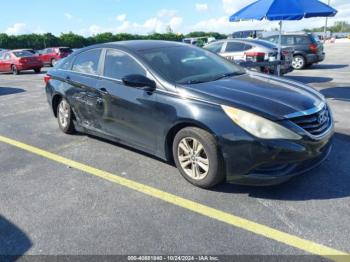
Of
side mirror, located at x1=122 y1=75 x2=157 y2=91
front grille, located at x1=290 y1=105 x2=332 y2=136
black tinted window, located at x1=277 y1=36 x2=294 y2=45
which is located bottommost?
front grille, located at x1=290 y1=105 x2=332 y2=136

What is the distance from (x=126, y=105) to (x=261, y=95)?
66.2 inches

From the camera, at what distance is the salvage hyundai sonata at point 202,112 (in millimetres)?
3371

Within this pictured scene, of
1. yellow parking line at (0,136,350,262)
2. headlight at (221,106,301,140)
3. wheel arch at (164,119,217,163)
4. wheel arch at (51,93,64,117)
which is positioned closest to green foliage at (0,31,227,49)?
wheel arch at (51,93,64,117)

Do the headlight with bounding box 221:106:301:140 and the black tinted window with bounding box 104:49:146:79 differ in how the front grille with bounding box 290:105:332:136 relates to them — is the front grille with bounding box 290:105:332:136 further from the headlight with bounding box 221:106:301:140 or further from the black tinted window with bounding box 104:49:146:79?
the black tinted window with bounding box 104:49:146:79

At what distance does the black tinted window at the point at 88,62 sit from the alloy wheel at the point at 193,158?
1999 mm

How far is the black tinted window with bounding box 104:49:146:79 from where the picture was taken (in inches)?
175

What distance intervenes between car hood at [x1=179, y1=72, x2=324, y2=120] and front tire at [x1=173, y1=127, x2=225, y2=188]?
1.33ft

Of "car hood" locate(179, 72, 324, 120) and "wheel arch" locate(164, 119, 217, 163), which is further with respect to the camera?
"wheel arch" locate(164, 119, 217, 163)

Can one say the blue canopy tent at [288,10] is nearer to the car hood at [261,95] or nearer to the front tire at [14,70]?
the car hood at [261,95]

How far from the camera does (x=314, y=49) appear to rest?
1546cm

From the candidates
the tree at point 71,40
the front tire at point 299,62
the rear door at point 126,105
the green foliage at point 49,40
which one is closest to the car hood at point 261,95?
the rear door at point 126,105

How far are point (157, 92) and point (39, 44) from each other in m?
42.1

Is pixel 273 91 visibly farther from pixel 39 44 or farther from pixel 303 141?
pixel 39 44

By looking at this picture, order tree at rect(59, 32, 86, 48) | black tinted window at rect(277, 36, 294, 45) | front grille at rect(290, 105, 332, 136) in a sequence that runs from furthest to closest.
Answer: tree at rect(59, 32, 86, 48)
black tinted window at rect(277, 36, 294, 45)
front grille at rect(290, 105, 332, 136)
